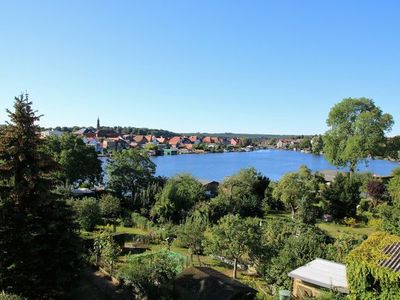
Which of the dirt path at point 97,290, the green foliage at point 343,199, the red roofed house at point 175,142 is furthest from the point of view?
the red roofed house at point 175,142

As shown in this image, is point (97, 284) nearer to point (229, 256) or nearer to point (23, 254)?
point (23, 254)

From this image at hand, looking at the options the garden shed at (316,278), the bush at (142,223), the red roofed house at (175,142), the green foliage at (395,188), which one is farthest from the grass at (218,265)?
the red roofed house at (175,142)

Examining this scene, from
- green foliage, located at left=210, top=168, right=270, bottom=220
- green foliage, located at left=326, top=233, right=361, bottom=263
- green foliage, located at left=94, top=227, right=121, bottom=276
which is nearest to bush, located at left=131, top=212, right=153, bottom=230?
green foliage, located at left=210, top=168, right=270, bottom=220

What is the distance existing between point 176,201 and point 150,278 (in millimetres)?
14625

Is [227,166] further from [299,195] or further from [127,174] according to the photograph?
[299,195]

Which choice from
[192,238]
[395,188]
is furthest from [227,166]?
[192,238]

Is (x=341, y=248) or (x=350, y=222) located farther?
(x=350, y=222)

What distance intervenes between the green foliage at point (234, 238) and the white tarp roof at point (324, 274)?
10.2 feet

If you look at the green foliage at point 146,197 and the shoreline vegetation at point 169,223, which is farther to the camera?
the green foliage at point 146,197

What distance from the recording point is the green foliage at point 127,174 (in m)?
31.2

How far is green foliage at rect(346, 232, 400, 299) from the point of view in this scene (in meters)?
7.55

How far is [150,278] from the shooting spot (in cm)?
1215

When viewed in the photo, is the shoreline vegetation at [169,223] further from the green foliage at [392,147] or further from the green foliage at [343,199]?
the green foliage at [392,147]

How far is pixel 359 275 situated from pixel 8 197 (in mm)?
8955
